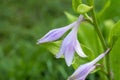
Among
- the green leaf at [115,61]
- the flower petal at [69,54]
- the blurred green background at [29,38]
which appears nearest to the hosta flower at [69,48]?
the flower petal at [69,54]

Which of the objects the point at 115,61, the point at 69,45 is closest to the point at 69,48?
the point at 69,45

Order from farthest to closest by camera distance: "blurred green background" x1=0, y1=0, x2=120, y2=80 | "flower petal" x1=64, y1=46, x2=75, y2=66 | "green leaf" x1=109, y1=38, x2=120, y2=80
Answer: "blurred green background" x1=0, y1=0, x2=120, y2=80, "green leaf" x1=109, y1=38, x2=120, y2=80, "flower petal" x1=64, y1=46, x2=75, y2=66

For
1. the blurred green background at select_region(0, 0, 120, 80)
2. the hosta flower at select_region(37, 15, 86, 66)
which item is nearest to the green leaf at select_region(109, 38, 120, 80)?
the hosta flower at select_region(37, 15, 86, 66)

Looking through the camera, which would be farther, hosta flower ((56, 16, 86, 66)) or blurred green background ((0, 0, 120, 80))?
blurred green background ((0, 0, 120, 80))

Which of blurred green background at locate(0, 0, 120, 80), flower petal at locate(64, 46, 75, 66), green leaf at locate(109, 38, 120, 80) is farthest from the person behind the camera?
blurred green background at locate(0, 0, 120, 80)

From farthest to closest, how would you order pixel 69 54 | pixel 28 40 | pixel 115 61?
pixel 28 40
pixel 115 61
pixel 69 54

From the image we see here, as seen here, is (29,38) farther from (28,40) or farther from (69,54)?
(69,54)

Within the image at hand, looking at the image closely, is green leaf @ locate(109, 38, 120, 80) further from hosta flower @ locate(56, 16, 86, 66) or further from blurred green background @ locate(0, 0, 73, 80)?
blurred green background @ locate(0, 0, 73, 80)

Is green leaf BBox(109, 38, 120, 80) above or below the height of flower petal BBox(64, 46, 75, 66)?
below

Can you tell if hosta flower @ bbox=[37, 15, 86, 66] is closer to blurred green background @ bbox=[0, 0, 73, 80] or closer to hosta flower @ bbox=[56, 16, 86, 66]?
hosta flower @ bbox=[56, 16, 86, 66]
